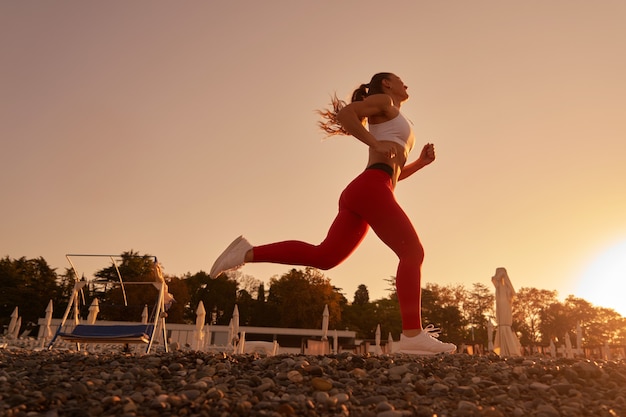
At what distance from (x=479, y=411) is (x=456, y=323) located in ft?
114

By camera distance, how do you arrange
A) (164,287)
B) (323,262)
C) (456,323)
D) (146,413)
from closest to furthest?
(146,413) < (323,262) < (164,287) < (456,323)

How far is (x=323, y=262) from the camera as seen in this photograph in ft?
12.5

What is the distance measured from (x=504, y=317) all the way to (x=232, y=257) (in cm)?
446

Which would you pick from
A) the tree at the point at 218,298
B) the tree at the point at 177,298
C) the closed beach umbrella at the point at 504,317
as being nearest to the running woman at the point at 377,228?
the closed beach umbrella at the point at 504,317

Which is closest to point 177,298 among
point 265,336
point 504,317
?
point 265,336

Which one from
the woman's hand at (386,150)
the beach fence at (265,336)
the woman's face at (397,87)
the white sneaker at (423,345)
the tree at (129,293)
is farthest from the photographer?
the tree at (129,293)

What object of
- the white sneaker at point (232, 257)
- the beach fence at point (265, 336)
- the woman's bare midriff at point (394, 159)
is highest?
the woman's bare midriff at point (394, 159)

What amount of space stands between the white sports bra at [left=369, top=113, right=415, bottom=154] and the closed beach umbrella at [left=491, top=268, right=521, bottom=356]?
356 centimetres

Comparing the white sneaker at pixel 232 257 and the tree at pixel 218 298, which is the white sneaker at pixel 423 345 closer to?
the white sneaker at pixel 232 257

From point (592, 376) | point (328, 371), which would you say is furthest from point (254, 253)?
point (592, 376)

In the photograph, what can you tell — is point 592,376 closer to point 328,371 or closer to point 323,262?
point 328,371

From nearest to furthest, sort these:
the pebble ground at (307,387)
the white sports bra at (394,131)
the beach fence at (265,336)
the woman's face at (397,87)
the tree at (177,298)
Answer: the pebble ground at (307,387)
the white sports bra at (394,131)
the woman's face at (397,87)
the beach fence at (265,336)
the tree at (177,298)

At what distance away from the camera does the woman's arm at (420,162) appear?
4504mm

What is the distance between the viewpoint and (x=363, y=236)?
3994 millimetres
